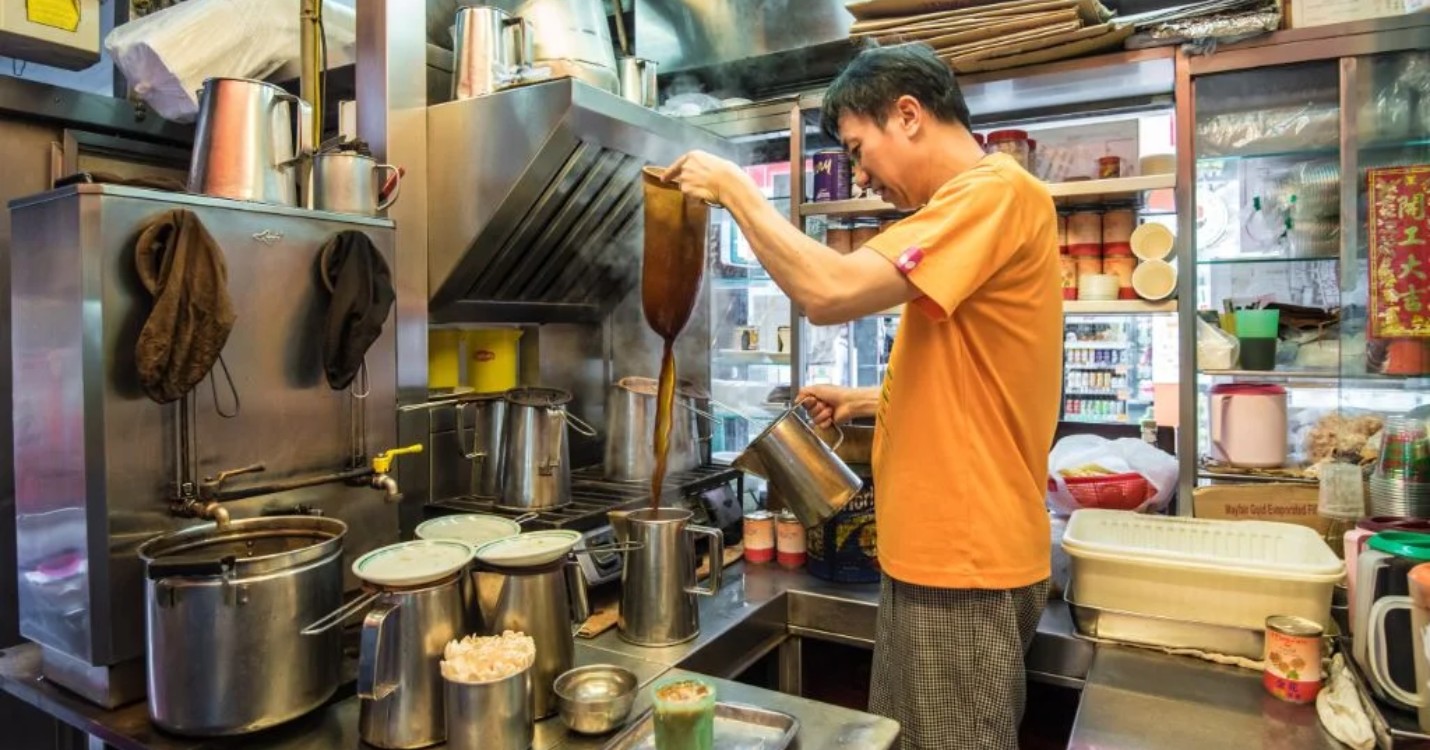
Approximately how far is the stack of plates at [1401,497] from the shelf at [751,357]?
63.6 inches

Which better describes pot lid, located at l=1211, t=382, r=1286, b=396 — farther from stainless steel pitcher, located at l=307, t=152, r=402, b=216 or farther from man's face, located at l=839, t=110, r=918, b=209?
stainless steel pitcher, located at l=307, t=152, r=402, b=216

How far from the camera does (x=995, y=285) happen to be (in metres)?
1.43

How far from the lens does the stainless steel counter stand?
135cm

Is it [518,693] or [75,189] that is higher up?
[75,189]

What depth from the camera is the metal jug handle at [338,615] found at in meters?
1.32

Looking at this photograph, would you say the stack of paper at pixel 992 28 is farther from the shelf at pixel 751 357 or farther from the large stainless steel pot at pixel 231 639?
the large stainless steel pot at pixel 231 639

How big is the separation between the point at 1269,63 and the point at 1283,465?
0.94 metres

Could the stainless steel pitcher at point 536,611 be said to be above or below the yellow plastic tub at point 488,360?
below

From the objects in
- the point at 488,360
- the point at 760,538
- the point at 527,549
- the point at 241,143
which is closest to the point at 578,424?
the point at 488,360

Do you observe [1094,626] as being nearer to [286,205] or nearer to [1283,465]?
[1283,465]

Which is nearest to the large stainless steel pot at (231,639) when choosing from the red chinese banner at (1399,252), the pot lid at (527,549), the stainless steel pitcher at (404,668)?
the stainless steel pitcher at (404,668)

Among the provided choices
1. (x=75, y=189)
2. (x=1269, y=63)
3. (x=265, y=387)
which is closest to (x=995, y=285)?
(x=1269, y=63)

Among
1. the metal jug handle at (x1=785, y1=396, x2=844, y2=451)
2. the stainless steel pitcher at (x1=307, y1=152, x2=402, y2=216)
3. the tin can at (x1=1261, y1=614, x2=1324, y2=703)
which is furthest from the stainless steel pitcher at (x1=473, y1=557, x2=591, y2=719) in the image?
the tin can at (x1=1261, y1=614, x2=1324, y2=703)

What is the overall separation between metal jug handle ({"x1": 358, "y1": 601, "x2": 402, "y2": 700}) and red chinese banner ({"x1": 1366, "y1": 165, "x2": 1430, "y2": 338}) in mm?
2145
